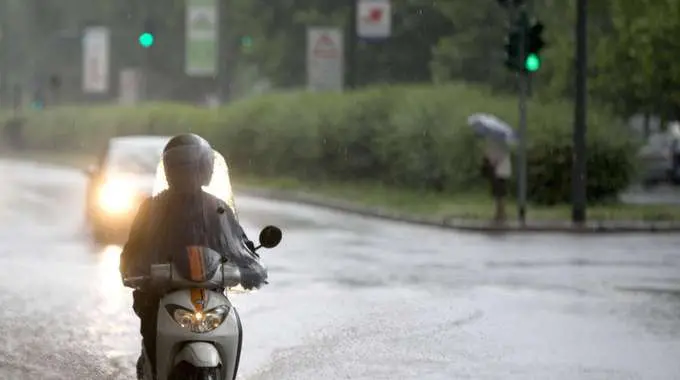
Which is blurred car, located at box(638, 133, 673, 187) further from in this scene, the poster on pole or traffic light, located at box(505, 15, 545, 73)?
traffic light, located at box(505, 15, 545, 73)

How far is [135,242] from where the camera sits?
8.24 metres

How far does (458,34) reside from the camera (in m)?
61.6

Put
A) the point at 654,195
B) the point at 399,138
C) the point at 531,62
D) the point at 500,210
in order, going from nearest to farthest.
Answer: the point at 500,210 → the point at 531,62 → the point at 399,138 → the point at 654,195

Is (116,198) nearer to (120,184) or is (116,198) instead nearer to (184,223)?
(120,184)

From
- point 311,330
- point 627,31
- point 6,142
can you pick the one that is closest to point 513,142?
point 627,31

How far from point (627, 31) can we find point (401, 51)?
2988 centimetres

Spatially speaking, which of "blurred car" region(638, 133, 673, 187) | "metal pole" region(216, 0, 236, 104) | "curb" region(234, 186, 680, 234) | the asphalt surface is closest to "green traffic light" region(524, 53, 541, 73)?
"curb" region(234, 186, 680, 234)

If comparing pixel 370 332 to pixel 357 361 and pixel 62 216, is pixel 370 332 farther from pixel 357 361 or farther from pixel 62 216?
pixel 62 216

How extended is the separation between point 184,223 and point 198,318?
54 cm

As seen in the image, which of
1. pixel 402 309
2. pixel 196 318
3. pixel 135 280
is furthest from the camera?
pixel 402 309

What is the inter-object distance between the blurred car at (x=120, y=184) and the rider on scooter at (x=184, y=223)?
Result: 1389cm

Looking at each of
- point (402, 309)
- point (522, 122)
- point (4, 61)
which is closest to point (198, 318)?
point (402, 309)

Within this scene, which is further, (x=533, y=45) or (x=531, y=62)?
(x=533, y=45)

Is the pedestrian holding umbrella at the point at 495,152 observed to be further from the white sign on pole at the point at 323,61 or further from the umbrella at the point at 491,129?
the white sign on pole at the point at 323,61
